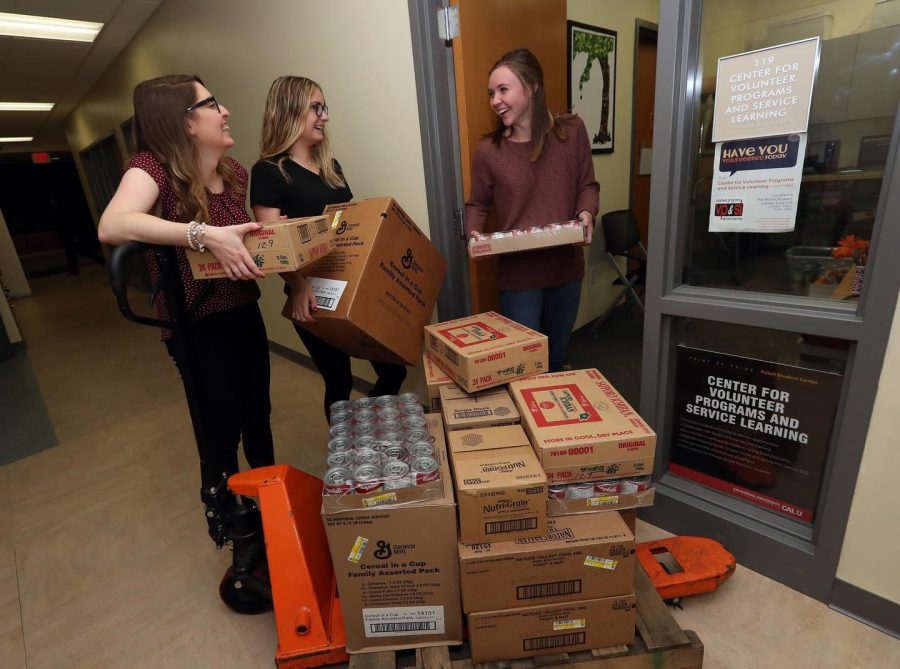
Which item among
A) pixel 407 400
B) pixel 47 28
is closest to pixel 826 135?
pixel 407 400

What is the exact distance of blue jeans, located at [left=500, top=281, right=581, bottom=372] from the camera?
184cm

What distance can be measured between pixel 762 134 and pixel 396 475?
1321mm

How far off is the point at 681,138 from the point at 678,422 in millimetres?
955

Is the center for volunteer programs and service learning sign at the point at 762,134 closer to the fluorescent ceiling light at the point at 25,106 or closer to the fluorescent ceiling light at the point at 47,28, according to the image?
the fluorescent ceiling light at the point at 47,28

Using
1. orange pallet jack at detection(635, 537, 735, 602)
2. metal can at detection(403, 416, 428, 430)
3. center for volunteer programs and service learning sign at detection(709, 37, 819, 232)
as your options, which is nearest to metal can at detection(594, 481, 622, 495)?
orange pallet jack at detection(635, 537, 735, 602)

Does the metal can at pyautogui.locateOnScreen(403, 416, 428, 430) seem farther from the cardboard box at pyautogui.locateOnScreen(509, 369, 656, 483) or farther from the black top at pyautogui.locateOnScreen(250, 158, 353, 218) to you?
the black top at pyautogui.locateOnScreen(250, 158, 353, 218)

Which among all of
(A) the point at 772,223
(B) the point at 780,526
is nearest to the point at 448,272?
(A) the point at 772,223

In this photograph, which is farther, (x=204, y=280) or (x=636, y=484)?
(x=204, y=280)

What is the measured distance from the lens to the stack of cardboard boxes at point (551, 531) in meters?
1.10

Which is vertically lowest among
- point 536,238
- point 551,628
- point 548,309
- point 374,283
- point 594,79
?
point 551,628

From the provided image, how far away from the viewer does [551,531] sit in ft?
3.78

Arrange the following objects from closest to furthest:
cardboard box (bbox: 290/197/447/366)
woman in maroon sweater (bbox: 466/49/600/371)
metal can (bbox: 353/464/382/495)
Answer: metal can (bbox: 353/464/382/495), cardboard box (bbox: 290/197/447/366), woman in maroon sweater (bbox: 466/49/600/371)

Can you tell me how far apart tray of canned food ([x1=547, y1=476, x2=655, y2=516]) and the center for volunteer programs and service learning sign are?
0.83 metres

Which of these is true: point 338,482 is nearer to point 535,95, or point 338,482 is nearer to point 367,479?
point 367,479
